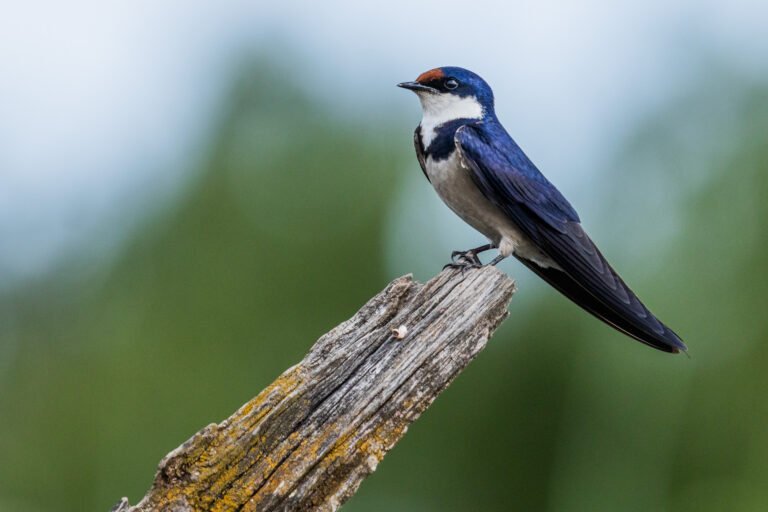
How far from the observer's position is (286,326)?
14.4m

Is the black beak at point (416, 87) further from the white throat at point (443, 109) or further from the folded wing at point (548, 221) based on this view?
the folded wing at point (548, 221)

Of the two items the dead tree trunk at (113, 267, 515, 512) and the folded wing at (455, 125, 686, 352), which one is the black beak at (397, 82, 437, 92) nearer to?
the folded wing at (455, 125, 686, 352)

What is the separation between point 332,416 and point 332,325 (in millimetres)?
10659

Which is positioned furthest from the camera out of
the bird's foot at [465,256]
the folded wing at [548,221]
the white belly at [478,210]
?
the white belly at [478,210]

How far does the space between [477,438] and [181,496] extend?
971 centimetres

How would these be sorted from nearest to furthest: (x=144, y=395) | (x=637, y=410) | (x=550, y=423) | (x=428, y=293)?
(x=428, y=293) < (x=637, y=410) < (x=550, y=423) < (x=144, y=395)

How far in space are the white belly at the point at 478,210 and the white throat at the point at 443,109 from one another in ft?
1.24

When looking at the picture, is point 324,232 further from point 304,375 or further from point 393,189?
point 304,375

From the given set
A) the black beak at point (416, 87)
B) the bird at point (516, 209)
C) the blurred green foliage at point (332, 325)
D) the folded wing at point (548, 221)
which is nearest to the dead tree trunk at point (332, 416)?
the bird at point (516, 209)

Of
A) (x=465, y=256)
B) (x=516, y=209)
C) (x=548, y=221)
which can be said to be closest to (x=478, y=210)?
(x=516, y=209)

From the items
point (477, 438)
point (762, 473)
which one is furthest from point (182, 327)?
point (762, 473)

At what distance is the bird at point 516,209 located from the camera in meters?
6.14

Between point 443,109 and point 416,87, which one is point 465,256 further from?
point 416,87

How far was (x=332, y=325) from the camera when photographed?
14445 millimetres
